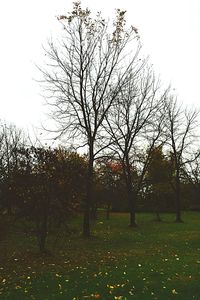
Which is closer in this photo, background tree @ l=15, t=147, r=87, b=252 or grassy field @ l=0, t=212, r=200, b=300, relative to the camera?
grassy field @ l=0, t=212, r=200, b=300

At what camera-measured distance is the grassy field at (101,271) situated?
8961 mm

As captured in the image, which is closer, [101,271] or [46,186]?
[101,271]

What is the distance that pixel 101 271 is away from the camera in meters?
11.9

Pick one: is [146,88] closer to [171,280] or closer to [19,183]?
[19,183]

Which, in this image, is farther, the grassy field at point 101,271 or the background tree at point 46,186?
the background tree at point 46,186

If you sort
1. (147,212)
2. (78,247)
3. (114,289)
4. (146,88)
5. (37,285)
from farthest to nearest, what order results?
(147,212), (146,88), (78,247), (37,285), (114,289)

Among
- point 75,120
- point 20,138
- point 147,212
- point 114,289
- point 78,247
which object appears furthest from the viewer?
point 147,212

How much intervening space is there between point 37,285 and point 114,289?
2281 millimetres

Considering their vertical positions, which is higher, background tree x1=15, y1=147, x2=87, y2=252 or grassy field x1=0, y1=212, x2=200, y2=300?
background tree x1=15, y1=147, x2=87, y2=252

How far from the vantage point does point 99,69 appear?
26.2m

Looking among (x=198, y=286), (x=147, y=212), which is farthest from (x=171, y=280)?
(x=147, y=212)

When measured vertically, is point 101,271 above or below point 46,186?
below

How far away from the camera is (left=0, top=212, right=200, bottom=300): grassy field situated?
8961 mm

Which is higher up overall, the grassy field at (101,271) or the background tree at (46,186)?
the background tree at (46,186)
